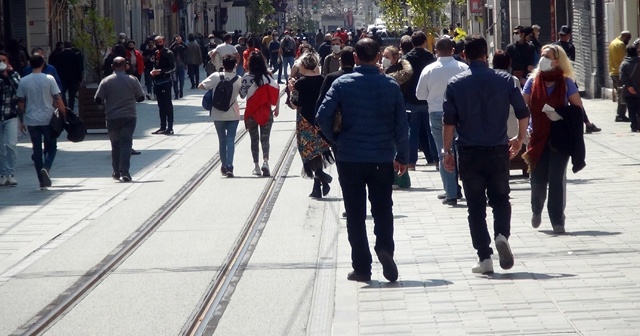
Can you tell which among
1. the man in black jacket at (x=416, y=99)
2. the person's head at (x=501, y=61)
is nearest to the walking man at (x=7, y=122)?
the man in black jacket at (x=416, y=99)

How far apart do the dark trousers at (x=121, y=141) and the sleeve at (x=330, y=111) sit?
8758mm

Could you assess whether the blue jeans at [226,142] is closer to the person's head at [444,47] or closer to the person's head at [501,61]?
the person's head at [444,47]

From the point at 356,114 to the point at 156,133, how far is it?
56.6ft

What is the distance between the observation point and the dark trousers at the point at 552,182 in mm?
11945

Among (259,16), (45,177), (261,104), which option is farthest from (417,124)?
(259,16)

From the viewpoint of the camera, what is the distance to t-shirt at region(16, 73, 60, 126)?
58.9 feet

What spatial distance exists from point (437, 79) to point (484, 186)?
4998 millimetres

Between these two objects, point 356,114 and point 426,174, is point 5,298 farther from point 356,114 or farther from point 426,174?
point 426,174

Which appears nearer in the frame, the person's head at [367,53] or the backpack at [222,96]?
the person's head at [367,53]

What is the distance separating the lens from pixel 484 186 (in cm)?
1013

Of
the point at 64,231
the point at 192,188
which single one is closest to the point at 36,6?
the point at 192,188

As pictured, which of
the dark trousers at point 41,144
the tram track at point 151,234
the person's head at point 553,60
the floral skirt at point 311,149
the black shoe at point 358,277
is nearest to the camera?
the tram track at point 151,234

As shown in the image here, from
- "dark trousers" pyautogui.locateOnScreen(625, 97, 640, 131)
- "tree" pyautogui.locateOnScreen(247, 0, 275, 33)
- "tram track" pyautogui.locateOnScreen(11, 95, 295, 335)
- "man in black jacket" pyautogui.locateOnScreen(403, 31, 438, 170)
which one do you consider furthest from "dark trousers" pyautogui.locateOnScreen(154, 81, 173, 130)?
"tree" pyautogui.locateOnScreen(247, 0, 275, 33)

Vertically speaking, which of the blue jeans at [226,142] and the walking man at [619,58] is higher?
the walking man at [619,58]
